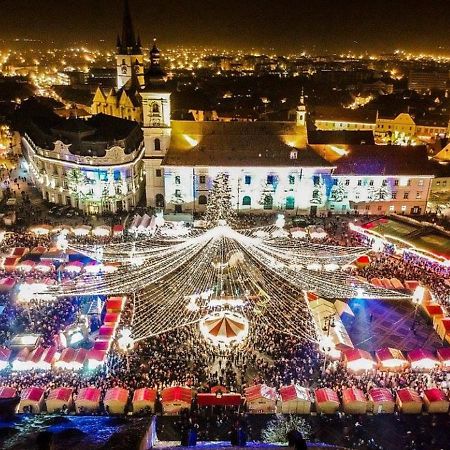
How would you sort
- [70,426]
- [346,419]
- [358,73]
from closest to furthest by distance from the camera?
[70,426]
[346,419]
[358,73]

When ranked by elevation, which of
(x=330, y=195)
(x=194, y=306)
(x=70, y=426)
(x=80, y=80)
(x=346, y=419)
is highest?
(x=80, y=80)

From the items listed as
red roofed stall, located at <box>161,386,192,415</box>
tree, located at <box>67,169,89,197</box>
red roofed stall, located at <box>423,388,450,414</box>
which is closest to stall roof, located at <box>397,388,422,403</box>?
red roofed stall, located at <box>423,388,450,414</box>

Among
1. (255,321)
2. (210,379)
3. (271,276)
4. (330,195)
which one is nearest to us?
(210,379)

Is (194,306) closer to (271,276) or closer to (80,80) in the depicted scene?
(271,276)

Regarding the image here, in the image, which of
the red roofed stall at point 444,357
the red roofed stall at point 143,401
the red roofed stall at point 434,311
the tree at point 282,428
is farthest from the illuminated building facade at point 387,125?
the red roofed stall at point 143,401

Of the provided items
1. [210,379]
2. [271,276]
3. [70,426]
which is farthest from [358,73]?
[70,426]

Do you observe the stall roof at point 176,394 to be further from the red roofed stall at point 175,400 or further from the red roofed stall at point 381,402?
the red roofed stall at point 381,402

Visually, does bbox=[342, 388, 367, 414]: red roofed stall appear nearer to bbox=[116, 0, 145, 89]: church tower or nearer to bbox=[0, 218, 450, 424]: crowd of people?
bbox=[0, 218, 450, 424]: crowd of people
